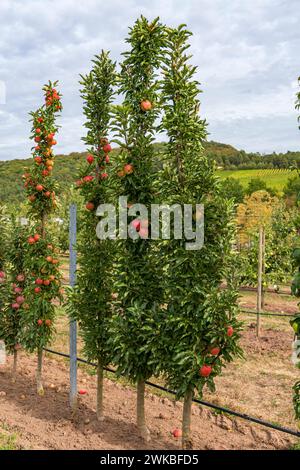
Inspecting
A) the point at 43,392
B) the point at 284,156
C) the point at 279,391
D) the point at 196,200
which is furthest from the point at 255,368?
the point at 284,156

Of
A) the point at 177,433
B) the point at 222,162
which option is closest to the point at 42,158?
the point at 177,433

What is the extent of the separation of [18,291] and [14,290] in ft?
0.37

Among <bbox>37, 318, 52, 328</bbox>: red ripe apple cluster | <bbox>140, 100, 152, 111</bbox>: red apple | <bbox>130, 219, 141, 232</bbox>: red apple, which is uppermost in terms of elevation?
<bbox>140, 100, 152, 111</bbox>: red apple

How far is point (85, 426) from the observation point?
22.2ft

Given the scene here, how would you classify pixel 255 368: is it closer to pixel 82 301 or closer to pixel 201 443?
pixel 201 443

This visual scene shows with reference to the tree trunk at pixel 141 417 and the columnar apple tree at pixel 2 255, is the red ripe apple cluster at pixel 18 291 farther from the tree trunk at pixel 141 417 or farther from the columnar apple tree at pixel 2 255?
the tree trunk at pixel 141 417

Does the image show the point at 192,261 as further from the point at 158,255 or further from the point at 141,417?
the point at 141,417

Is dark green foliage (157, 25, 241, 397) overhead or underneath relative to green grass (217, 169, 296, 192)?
underneath

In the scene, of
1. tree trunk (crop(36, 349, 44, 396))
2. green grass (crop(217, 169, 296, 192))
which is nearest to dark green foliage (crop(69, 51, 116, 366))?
tree trunk (crop(36, 349, 44, 396))

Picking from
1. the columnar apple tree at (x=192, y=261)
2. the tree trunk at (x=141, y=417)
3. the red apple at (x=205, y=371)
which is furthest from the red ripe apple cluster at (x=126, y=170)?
the tree trunk at (x=141, y=417)

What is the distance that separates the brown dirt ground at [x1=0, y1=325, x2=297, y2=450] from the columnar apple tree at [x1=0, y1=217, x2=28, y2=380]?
0.90 meters

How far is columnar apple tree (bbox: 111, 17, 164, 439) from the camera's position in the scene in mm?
5832

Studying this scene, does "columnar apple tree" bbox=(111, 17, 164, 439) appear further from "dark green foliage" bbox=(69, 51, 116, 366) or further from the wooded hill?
the wooded hill

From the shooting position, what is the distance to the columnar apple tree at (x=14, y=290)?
8.45m
